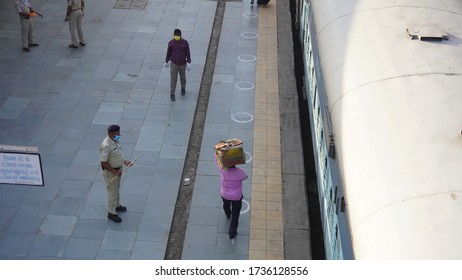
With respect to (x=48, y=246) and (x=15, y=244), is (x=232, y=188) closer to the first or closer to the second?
(x=48, y=246)

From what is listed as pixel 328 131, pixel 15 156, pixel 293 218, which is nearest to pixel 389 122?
pixel 328 131

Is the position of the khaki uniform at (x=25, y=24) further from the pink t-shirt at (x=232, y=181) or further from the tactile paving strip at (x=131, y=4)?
the pink t-shirt at (x=232, y=181)

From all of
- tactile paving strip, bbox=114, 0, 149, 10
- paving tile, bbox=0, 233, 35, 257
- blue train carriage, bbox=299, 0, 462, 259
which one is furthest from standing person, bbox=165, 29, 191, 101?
tactile paving strip, bbox=114, 0, 149, 10

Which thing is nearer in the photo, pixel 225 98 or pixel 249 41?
pixel 225 98

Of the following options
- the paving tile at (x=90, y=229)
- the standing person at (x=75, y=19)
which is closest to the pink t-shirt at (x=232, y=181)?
the paving tile at (x=90, y=229)

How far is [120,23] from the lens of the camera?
1686 centimetres

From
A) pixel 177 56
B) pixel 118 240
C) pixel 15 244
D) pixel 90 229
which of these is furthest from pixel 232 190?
pixel 177 56

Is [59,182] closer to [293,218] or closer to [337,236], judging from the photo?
[293,218]

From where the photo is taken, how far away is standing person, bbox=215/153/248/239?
8.86 meters

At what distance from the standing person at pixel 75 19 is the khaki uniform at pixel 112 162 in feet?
21.7

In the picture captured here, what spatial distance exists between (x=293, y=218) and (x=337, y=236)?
8.60ft

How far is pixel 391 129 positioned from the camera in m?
6.30

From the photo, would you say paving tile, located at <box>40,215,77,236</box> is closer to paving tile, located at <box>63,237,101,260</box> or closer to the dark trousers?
paving tile, located at <box>63,237,101,260</box>

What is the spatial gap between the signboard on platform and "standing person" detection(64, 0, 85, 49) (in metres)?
7.75
